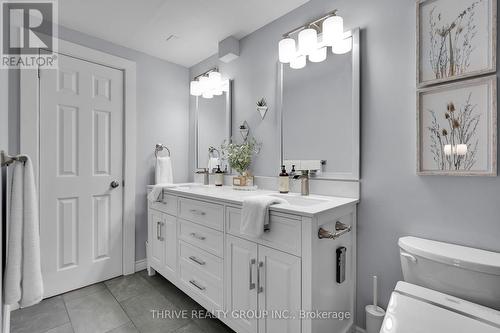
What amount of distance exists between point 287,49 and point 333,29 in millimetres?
338

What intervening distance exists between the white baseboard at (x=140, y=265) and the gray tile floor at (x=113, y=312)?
0.23 metres

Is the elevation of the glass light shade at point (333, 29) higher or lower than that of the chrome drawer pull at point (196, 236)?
higher

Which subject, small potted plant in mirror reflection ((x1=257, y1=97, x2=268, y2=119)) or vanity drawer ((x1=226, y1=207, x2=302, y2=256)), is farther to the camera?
small potted plant in mirror reflection ((x1=257, y1=97, x2=268, y2=119))

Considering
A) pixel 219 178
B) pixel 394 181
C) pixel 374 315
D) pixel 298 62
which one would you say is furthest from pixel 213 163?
pixel 374 315

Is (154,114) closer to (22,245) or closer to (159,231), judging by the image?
(159,231)

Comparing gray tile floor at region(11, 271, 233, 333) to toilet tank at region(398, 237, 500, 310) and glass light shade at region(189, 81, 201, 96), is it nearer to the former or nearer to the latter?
toilet tank at region(398, 237, 500, 310)

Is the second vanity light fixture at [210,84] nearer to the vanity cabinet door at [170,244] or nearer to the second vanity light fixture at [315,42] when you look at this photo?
the second vanity light fixture at [315,42]

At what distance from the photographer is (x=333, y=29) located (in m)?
1.52

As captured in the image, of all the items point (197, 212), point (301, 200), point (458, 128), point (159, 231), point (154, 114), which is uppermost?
Answer: point (154, 114)

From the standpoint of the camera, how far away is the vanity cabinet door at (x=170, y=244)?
6.64 ft

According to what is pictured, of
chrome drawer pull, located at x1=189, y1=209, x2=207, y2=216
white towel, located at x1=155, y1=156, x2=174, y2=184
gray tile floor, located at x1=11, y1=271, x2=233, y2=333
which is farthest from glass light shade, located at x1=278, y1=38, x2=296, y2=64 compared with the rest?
gray tile floor, located at x1=11, y1=271, x2=233, y2=333

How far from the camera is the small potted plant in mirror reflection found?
2.04 meters

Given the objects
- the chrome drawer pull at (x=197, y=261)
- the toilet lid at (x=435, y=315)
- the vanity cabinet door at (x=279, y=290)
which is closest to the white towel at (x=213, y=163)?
the chrome drawer pull at (x=197, y=261)

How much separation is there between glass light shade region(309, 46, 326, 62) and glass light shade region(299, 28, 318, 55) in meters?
0.03
